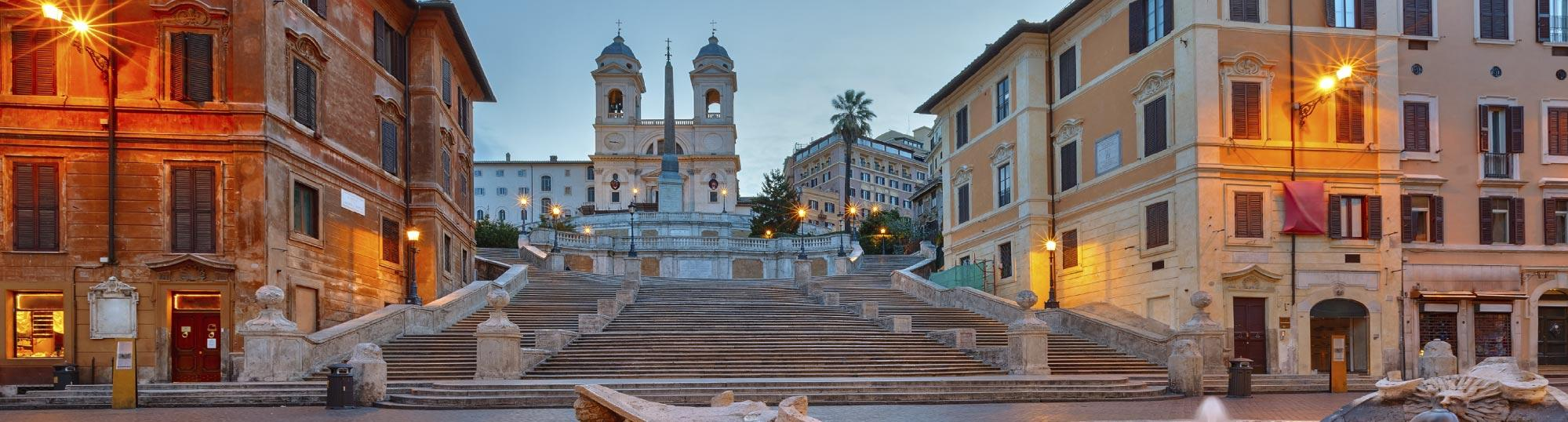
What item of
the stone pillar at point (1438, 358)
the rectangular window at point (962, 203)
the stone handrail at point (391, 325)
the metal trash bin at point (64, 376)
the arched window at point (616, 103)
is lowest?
the metal trash bin at point (64, 376)

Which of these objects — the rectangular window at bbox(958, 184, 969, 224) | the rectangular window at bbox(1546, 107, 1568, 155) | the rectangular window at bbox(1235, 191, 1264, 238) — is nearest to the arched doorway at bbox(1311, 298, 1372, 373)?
the rectangular window at bbox(1235, 191, 1264, 238)

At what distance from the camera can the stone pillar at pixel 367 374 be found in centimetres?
1739

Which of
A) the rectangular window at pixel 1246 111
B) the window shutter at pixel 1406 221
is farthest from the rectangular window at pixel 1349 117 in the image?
the rectangular window at pixel 1246 111

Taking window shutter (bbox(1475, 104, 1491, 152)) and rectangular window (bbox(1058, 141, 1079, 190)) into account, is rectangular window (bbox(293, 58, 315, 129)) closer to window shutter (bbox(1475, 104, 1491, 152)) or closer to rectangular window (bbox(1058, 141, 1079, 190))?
rectangular window (bbox(1058, 141, 1079, 190))

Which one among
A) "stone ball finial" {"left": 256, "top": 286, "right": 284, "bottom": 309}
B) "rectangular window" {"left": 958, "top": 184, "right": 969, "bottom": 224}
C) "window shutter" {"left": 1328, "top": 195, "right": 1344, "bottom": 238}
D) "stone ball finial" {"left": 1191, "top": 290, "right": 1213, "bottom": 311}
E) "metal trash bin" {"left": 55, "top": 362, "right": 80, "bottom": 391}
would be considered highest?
"rectangular window" {"left": 958, "top": 184, "right": 969, "bottom": 224}

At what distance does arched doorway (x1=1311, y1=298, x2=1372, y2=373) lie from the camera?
26.4 m

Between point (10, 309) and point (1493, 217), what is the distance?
33.0 metres

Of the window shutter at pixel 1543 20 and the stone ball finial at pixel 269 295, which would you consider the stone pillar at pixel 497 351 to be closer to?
the stone ball finial at pixel 269 295

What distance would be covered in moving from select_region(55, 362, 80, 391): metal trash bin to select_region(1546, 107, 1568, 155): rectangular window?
109 ft

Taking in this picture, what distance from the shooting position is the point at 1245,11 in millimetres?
26125

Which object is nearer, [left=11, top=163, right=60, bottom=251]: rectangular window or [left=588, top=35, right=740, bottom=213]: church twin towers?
[left=11, top=163, right=60, bottom=251]: rectangular window

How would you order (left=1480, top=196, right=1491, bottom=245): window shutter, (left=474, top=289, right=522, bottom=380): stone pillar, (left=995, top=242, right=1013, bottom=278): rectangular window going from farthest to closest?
1. (left=995, top=242, right=1013, bottom=278): rectangular window
2. (left=1480, top=196, right=1491, bottom=245): window shutter
3. (left=474, top=289, right=522, bottom=380): stone pillar

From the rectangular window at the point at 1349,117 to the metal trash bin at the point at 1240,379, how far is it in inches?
393

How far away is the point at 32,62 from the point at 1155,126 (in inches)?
961
